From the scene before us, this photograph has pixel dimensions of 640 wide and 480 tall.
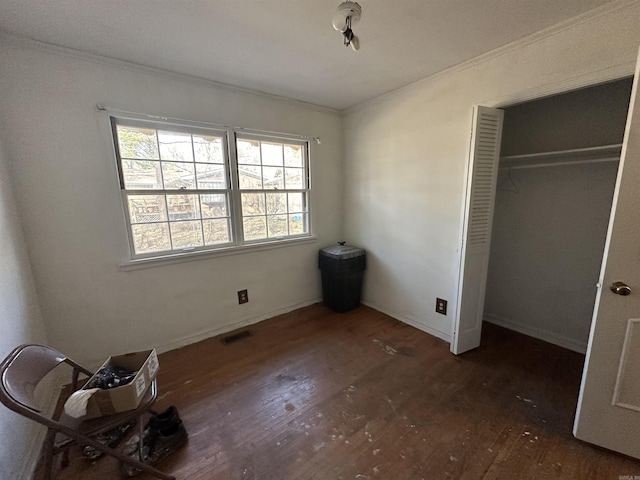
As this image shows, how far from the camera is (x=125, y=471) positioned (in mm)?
1283

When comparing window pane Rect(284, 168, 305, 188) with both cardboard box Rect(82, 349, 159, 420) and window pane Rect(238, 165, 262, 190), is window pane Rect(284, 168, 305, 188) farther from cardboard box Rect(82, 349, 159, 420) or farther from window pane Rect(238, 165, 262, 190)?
cardboard box Rect(82, 349, 159, 420)

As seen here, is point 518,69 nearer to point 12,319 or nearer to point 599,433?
point 599,433

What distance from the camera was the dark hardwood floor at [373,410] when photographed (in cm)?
130

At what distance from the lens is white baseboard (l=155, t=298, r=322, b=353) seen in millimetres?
2300

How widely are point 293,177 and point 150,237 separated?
5.01ft

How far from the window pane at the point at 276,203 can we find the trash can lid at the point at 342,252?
0.68 meters

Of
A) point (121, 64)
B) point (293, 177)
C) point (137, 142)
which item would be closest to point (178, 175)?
point (137, 142)

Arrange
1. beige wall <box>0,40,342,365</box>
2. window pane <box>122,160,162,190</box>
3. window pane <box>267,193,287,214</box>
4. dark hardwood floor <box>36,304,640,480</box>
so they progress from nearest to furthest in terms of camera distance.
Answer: dark hardwood floor <box>36,304,640,480</box>, beige wall <box>0,40,342,365</box>, window pane <box>122,160,162,190</box>, window pane <box>267,193,287,214</box>

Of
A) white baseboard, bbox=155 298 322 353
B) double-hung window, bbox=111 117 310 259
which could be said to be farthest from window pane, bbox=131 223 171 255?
white baseboard, bbox=155 298 322 353

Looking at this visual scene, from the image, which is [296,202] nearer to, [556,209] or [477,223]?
[477,223]

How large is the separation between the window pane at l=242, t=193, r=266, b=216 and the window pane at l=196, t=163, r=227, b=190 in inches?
9.8

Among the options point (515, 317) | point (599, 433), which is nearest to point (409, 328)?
point (515, 317)

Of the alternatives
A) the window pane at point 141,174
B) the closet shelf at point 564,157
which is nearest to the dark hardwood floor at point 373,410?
the window pane at point 141,174

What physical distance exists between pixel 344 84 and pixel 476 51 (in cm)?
104
